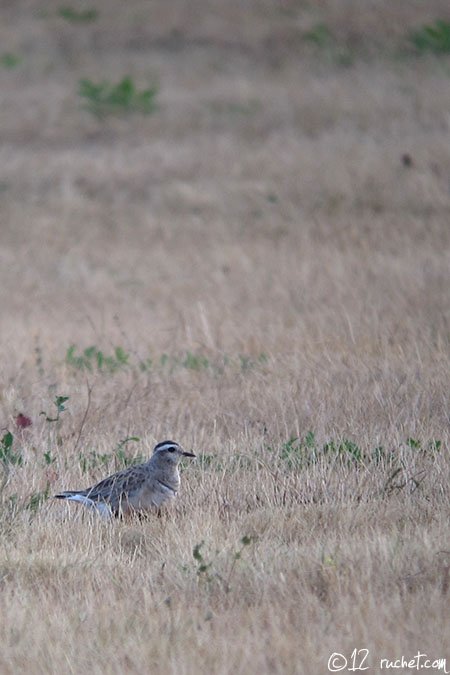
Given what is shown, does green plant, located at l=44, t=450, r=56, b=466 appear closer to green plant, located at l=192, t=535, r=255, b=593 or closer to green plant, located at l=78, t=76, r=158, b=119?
green plant, located at l=192, t=535, r=255, b=593

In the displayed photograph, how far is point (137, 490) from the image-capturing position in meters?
6.99

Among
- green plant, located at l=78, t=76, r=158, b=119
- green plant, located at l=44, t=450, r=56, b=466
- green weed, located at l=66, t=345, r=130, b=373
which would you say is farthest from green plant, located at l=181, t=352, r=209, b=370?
green plant, located at l=78, t=76, r=158, b=119

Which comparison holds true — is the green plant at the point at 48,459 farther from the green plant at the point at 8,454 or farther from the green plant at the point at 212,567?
the green plant at the point at 212,567

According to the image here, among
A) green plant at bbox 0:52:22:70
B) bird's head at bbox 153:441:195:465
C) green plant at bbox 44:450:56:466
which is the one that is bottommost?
green plant at bbox 0:52:22:70

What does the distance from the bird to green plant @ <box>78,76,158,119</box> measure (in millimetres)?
19197

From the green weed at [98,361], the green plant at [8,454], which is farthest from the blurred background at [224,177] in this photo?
the green plant at [8,454]

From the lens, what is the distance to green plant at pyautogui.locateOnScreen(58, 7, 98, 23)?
32.8 metres

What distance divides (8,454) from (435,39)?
74.0 feet

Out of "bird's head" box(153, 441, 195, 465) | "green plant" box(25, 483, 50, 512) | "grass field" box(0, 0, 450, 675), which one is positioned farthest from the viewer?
"bird's head" box(153, 441, 195, 465)

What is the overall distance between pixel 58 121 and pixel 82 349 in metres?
14.6

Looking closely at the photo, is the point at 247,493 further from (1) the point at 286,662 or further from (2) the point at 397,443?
(1) the point at 286,662

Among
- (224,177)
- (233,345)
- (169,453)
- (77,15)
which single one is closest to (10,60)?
(77,15)

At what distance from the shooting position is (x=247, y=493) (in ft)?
23.5

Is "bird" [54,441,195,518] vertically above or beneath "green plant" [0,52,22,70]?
above
